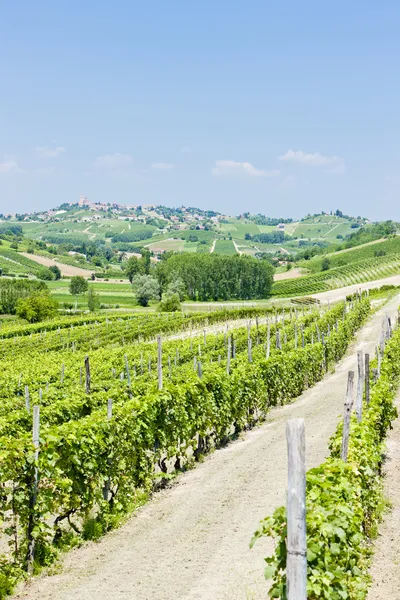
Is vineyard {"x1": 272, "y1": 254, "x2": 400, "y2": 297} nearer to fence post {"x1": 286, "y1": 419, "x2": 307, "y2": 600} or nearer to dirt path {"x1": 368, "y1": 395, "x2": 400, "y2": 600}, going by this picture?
dirt path {"x1": 368, "y1": 395, "x2": 400, "y2": 600}

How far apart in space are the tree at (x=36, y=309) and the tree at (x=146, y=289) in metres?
27.5

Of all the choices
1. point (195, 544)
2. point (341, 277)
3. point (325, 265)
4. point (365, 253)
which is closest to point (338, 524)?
point (195, 544)

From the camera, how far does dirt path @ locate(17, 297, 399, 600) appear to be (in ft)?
28.0

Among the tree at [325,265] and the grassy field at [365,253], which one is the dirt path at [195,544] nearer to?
the grassy field at [365,253]

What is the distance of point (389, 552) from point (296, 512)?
512cm

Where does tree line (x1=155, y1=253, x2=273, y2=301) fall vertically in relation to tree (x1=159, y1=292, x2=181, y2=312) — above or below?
above

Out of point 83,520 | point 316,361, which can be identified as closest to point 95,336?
point 316,361

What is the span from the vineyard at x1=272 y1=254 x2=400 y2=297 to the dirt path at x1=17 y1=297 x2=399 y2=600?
355ft

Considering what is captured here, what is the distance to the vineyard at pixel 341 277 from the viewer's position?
12362cm

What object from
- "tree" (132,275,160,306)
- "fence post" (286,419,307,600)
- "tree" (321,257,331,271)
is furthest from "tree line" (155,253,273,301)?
"fence post" (286,419,307,600)

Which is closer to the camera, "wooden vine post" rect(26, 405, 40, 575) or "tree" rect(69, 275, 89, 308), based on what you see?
"wooden vine post" rect(26, 405, 40, 575)

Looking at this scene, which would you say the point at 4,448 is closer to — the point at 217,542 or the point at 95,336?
the point at 217,542

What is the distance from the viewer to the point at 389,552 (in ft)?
31.8

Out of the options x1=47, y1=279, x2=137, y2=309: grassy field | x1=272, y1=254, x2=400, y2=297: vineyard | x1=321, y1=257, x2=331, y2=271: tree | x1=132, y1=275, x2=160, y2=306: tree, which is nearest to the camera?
x1=272, y1=254, x2=400, y2=297: vineyard
